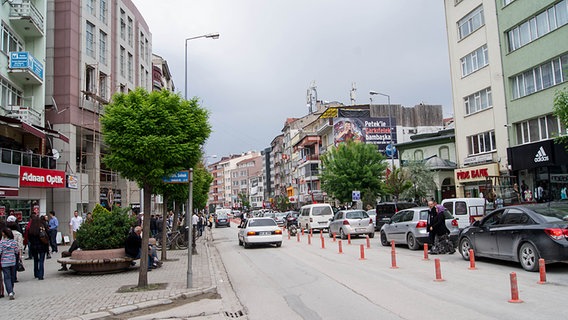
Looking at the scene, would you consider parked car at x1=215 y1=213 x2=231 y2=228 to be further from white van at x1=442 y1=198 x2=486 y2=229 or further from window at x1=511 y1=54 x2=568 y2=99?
white van at x1=442 y1=198 x2=486 y2=229

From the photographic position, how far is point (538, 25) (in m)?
26.6

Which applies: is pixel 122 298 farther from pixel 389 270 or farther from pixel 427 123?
pixel 427 123

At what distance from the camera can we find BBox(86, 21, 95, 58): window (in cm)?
3316

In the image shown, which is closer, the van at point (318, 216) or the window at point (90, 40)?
the van at point (318, 216)

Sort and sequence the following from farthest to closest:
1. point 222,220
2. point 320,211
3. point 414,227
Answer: point 222,220
point 320,211
point 414,227

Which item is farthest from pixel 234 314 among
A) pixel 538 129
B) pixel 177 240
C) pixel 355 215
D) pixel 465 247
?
pixel 538 129

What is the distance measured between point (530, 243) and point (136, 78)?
39439 mm

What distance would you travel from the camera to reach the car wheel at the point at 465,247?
1368cm

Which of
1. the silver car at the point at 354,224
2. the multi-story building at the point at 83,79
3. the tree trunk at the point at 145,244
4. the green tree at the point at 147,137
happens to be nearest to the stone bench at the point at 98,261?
the tree trunk at the point at 145,244

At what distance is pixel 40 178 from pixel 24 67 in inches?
235

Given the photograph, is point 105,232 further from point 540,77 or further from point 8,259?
point 540,77

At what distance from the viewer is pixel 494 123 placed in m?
30.7

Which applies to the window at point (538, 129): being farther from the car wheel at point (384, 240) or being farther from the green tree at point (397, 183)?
the car wheel at point (384, 240)

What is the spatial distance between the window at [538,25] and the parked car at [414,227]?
14787 millimetres
